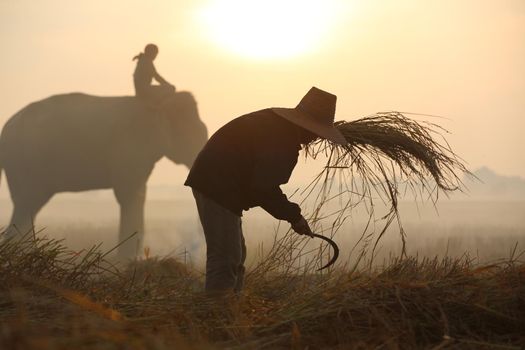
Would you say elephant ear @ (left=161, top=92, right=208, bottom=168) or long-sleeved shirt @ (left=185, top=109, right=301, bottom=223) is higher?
elephant ear @ (left=161, top=92, right=208, bottom=168)

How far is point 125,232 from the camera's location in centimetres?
1188

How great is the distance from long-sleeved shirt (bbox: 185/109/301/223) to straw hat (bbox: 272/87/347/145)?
0.07 metres

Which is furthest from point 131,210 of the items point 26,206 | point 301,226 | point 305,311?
point 305,311

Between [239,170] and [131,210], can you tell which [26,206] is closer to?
[131,210]

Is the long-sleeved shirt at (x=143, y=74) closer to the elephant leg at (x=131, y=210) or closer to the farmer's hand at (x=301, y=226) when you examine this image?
the elephant leg at (x=131, y=210)

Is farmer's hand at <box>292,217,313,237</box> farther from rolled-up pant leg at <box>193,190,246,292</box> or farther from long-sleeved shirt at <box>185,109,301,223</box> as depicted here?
rolled-up pant leg at <box>193,190,246,292</box>

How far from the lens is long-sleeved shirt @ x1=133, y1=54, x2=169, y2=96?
469 inches

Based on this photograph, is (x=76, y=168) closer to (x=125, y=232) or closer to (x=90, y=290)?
(x=125, y=232)

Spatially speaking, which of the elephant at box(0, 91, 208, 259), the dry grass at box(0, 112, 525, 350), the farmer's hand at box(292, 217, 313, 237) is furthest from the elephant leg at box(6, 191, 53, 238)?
the farmer's hand at box(292, 217, 313, 237)

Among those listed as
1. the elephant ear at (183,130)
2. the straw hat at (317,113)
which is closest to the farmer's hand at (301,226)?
the straw hat at (317,113)

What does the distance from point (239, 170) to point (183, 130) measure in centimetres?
824

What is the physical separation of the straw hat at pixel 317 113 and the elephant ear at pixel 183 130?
25.7 ft

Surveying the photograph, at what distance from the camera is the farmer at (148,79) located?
11906mm

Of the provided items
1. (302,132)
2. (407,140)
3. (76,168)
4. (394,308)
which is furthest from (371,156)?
(76,168)
